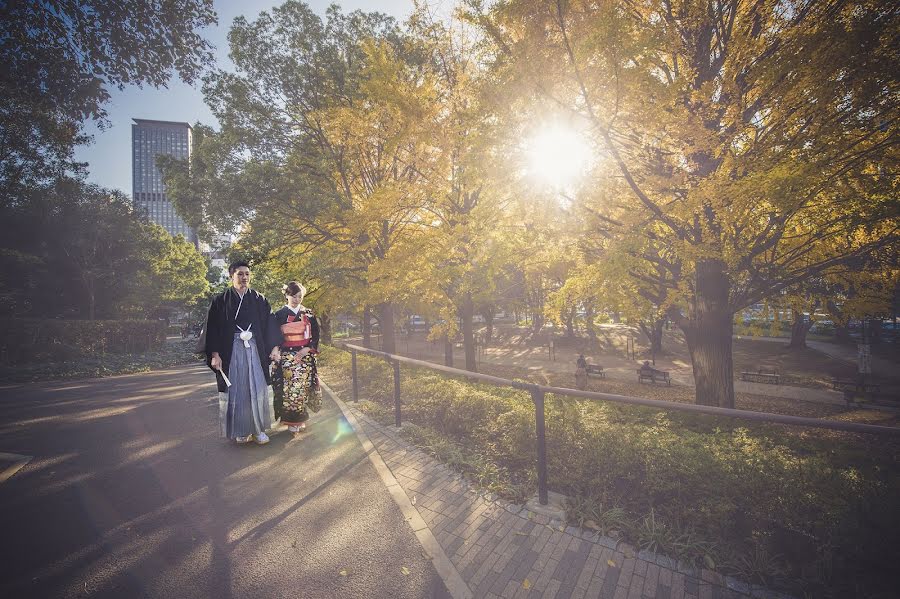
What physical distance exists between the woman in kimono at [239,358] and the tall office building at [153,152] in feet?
567

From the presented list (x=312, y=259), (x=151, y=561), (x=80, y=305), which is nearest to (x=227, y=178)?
(x=312, y=259)

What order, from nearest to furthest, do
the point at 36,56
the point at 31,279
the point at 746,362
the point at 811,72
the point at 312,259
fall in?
the point at 811,72, the point at 36,56, the point at 312,259, the point at 746,362, the point at 31,279

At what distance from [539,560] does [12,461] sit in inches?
245

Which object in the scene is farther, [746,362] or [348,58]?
[746,362]

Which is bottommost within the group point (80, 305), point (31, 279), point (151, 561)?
point (151, 561)

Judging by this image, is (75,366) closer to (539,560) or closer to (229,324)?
(229,324)

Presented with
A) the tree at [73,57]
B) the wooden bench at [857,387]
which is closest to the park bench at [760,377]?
the wooden bench at [857,387]

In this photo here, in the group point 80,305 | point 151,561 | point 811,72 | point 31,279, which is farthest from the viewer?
point 80,305

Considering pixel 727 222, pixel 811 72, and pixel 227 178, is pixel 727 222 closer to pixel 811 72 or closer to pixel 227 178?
pixel 811 72

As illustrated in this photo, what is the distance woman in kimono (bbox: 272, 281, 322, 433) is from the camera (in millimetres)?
5395

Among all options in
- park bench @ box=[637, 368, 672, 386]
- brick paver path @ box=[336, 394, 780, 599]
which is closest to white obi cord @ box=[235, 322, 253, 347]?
brick paver path @ box=[336, 394, 780, 599]

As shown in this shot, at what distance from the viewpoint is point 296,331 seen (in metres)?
5.56

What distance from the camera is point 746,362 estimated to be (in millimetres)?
17016

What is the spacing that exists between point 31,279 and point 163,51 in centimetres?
2286
